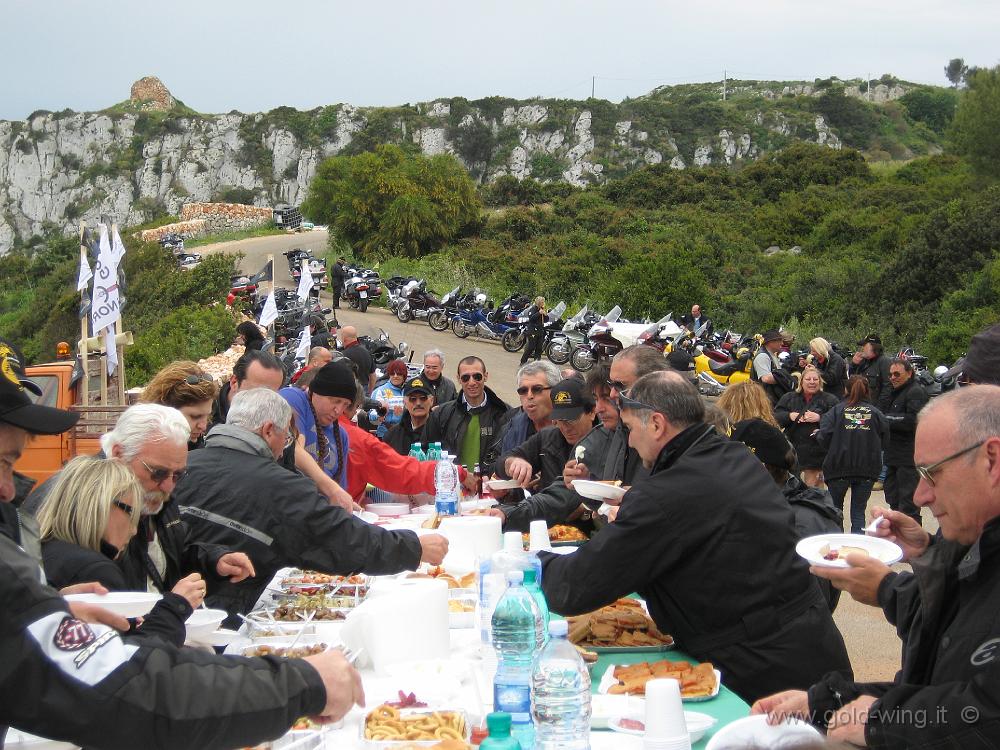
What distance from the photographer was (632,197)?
46344mm

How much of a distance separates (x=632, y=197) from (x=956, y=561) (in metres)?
45.3

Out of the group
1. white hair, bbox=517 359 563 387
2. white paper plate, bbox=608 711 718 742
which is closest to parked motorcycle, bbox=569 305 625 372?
white hair, bbox=517 359 563 387

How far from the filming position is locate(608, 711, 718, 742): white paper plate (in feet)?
8.25

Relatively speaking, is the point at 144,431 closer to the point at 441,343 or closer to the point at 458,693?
the point at 458,693

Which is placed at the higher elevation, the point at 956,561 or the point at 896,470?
the point at 956,561

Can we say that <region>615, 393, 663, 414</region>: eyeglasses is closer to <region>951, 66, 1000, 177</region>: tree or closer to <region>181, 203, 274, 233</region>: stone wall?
<region>951, 66, 1000, 177</region>: tree

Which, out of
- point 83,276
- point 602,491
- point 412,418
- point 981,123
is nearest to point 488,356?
point 83,276

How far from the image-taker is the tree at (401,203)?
3800cm

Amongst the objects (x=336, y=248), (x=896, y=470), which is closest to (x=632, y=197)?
(x=336, y=248)

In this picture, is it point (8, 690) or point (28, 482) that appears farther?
point (28, 482)

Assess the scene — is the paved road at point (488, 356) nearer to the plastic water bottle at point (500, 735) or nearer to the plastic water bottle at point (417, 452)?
the plastic water bottle at point (500, 735)

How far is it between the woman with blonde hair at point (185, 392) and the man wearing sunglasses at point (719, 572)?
235 centimetres

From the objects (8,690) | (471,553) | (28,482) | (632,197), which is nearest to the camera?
(8,690)

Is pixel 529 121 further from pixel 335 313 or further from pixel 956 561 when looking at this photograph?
pixel 956 561
